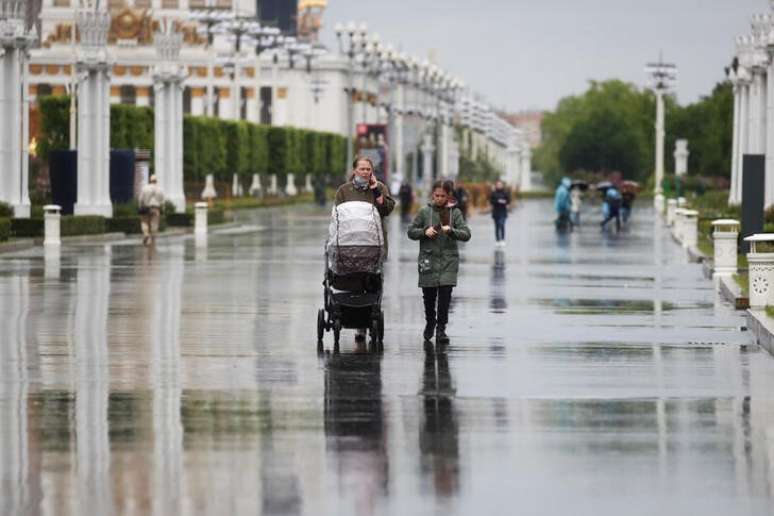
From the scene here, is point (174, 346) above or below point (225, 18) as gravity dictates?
below

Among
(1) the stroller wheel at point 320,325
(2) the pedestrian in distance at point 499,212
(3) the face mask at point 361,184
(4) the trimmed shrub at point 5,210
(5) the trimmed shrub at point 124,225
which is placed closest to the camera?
(3) the face mask at point 361,184

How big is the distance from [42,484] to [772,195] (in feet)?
122

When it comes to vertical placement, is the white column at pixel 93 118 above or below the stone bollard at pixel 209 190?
above

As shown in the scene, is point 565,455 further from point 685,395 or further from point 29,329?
point 29,329

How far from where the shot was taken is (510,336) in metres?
21.8

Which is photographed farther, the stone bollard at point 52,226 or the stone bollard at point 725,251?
the stone bollard at point 52,226

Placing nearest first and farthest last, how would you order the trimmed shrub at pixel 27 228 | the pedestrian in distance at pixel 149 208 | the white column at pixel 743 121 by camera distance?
the pedestrian in distance at pixel 149 208
the trimmed shrub at pixel 27 228
the white column at pixel 743 121

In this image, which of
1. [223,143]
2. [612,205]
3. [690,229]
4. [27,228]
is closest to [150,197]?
[27,228]

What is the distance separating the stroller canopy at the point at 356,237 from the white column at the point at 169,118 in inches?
1856

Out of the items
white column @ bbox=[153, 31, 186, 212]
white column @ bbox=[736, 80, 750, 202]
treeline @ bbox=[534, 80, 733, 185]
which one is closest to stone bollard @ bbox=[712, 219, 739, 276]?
white column @ bbox=[736, 80, 750, 202]

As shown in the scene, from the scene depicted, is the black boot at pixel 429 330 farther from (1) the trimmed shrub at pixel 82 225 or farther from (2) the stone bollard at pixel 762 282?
(1) the trimmed shrub at pixel 82 225

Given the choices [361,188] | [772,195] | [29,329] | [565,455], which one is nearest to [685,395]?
[565,455]

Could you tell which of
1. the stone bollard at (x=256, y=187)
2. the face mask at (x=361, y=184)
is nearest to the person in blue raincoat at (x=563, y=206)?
the face mask at (x=361, y=184)

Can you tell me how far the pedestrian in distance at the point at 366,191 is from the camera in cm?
2016
